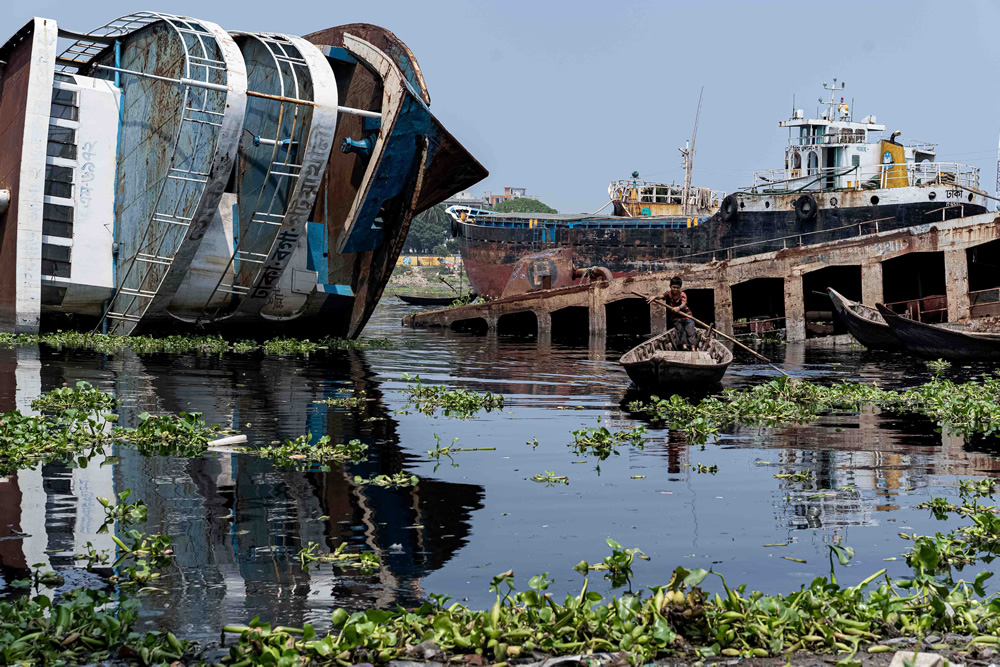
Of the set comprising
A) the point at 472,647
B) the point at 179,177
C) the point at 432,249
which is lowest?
the point at 472,647

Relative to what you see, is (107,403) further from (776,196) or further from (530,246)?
(530,246)

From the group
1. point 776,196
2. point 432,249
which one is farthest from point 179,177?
point 432,249

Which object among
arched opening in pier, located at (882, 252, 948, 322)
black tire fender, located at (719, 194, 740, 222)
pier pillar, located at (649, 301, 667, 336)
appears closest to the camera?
arched opening in pier, located at (882, 252, 948, 322)

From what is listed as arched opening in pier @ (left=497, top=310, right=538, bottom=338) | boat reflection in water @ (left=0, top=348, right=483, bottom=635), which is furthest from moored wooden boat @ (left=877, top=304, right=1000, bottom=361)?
boat reflection in water @ (left=0, top=348, right=483, bottom=635)

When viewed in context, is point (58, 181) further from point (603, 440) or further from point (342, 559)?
point (342, 559)

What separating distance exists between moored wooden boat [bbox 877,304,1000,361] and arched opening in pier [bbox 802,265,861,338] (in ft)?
27.0

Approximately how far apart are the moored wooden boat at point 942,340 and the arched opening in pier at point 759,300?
10.6 m

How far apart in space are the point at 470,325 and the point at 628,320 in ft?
20.1

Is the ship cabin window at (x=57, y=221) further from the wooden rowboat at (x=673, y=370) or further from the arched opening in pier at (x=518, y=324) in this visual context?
the arched opening in pier at (x=518, y=324)

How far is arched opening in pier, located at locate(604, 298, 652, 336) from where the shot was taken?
135 feet

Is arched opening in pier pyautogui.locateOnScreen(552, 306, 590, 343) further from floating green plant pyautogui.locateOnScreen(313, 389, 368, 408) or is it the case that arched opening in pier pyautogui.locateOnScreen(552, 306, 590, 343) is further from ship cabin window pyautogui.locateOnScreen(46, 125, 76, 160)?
floating green plant pyautogui.locateOnScreen(313, 389, 368, 408)

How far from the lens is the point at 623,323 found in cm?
4144

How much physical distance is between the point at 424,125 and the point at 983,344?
14.0 m

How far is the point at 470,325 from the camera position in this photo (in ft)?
138
